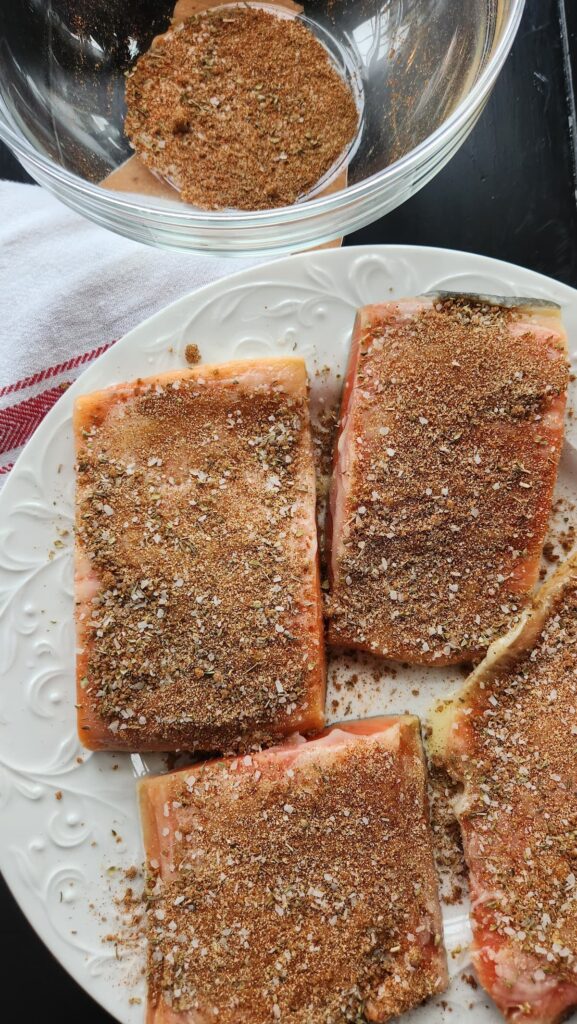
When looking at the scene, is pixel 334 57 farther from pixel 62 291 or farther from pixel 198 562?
pixel 198 562

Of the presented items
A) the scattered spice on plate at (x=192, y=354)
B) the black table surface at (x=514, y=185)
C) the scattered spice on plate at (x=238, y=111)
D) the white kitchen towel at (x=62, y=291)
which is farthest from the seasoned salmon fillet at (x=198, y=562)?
the black table surface at (x=514, y=185)

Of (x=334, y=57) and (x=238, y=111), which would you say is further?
(x=334, y=57)

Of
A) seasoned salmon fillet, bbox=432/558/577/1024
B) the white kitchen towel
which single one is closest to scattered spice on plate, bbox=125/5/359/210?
the white kitchen towel

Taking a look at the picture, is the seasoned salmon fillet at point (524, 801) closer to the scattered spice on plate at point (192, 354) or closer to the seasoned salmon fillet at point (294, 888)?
the seasoned salmon fillet at point (294, 888)

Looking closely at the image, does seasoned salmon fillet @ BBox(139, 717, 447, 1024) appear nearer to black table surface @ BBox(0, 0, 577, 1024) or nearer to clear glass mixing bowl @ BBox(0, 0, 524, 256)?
clear glass mixing bowl @ BBox(0, 0, 524, 256)

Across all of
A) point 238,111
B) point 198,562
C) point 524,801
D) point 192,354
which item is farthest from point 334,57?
point 524,801

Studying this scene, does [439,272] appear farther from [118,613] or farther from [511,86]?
[118,613]
